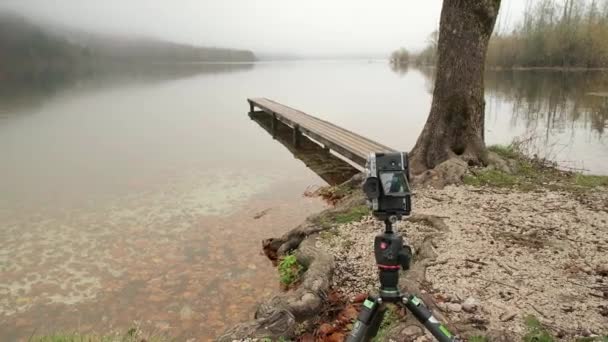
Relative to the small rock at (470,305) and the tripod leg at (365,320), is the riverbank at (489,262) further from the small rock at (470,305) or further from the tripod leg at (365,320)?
the tripod leg at (365,320)

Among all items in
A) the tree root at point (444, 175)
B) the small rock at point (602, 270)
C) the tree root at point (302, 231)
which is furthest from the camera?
the tree root at point (444, 175)

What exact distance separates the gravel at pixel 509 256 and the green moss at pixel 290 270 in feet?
1.23

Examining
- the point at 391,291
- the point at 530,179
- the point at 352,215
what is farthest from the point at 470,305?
the point at 530,179

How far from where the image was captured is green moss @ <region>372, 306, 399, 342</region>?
2822mm

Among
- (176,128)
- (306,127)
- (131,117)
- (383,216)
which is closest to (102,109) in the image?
(131,117)

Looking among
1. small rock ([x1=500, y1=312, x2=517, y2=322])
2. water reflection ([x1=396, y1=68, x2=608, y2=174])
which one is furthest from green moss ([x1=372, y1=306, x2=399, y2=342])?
water reflection ([x1=396, y1=68, x2=608, y2=174])

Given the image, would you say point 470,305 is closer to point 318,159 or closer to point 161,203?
point 161,203

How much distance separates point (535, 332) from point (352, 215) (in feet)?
9.70

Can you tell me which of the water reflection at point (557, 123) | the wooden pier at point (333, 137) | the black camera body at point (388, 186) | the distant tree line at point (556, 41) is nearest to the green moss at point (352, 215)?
the wooden pier at point (333, 137)

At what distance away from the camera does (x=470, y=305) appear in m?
3.12

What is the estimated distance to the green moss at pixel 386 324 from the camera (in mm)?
2822

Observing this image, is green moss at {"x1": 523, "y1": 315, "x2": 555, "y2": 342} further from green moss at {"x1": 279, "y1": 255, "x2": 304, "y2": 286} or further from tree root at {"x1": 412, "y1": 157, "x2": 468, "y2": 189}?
tree root at {"x1": 412, "y1": 157, "x2": 468, "y2": 189}

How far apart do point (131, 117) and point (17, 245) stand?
14.5 metres

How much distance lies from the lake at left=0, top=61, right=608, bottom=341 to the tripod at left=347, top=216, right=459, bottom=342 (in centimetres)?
239
